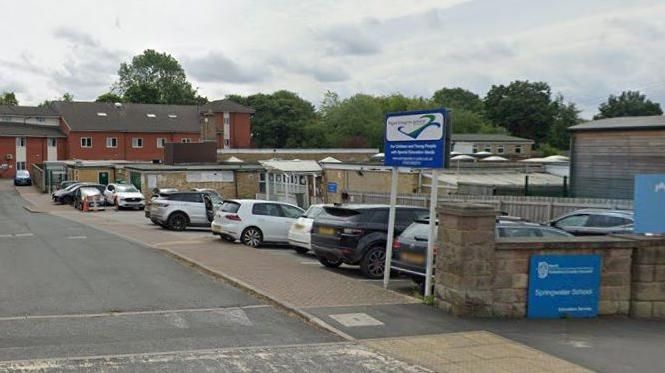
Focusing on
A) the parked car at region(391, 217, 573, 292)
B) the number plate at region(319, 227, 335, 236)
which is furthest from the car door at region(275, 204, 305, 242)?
the parked car at region(391, 217, 573, 292)

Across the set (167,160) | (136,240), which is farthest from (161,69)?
(136,240)

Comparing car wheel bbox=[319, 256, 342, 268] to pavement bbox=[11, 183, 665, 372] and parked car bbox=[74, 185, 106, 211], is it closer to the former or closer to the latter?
pavement bbox=[11, 183, 665, 372]

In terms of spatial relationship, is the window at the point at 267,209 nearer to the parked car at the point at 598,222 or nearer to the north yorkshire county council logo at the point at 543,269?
the parked car at the point at 598,222

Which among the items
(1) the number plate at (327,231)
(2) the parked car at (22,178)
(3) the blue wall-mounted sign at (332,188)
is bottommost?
(2) the parked car at (22,178)

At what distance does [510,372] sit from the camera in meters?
7.52

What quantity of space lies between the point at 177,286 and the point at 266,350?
5179mm

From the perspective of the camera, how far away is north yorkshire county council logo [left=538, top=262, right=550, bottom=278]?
10.5 meters

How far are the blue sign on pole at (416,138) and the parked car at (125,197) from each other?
33.0 m

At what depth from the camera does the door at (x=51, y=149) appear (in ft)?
263

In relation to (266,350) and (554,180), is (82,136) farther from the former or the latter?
(266,350)

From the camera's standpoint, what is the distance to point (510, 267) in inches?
412

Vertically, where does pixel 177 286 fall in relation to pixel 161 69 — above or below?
below

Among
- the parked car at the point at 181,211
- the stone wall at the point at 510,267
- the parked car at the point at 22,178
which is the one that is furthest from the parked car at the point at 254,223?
the parked car at the point at 22,178

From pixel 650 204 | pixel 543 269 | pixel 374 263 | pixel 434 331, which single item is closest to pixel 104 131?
pixel 374 263
